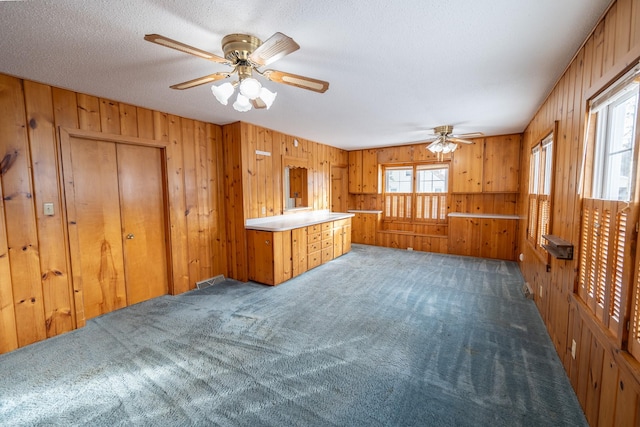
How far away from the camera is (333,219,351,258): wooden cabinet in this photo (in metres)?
5.45

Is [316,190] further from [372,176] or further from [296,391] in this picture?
[296,391]

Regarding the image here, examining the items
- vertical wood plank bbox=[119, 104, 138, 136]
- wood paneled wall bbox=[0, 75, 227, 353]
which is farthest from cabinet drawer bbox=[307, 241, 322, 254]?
vertical wood plank bbox=[119, 104, 138, 136]

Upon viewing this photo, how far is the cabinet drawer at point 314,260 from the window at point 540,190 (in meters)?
3.19

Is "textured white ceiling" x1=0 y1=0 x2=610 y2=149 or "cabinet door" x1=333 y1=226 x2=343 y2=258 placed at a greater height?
"textured white ceiling" x1=0 y1=0 x2=610 y2=149

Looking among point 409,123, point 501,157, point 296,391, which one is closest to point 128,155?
point 296,391

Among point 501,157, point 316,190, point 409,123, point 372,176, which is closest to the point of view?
point 409,123

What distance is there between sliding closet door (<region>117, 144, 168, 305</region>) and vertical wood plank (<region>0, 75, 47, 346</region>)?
0.82m

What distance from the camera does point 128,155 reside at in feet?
10.7

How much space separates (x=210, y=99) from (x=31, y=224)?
2.11m

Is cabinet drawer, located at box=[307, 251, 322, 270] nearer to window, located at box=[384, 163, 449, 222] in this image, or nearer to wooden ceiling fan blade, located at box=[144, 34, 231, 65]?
window, located at box=[384, 163, 449, 222]

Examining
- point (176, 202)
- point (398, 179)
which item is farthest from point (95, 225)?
point (398, 179)

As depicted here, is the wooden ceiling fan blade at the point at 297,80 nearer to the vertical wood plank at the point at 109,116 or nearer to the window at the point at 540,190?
the vertical wood plank at the point at 109,116

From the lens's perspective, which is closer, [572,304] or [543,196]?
[572,304]

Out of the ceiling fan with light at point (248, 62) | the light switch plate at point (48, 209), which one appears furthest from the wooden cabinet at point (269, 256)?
the ceiling fan with light at point (248, 62)
